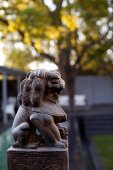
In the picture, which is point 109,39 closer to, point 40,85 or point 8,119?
point 8,119

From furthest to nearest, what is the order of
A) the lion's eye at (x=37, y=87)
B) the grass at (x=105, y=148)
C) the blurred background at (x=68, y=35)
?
the blurred background at (x=68, y=35) < the grass at (x=105, y=148) < the lion's eye at (x=37, y=87)

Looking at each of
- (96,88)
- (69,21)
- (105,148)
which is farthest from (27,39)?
(96,88)

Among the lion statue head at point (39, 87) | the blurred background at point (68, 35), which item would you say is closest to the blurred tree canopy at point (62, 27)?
the blurred background at point (68, 35)

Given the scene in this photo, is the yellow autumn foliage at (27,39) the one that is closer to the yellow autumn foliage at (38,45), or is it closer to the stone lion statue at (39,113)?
the yellow autumn foliage at (38,45)

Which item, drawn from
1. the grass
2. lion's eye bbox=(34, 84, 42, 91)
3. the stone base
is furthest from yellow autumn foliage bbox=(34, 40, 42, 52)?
the stone base

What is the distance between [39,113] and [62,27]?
1105 cm

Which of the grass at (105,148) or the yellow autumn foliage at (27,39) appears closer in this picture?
the grass at (105,148)

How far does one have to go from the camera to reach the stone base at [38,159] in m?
3.63

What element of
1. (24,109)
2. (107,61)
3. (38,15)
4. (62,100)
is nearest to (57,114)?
(24,109)

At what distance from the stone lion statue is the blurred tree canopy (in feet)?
31.6

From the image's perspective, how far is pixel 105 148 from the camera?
11320 millimetres

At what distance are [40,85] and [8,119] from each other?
13265 mm

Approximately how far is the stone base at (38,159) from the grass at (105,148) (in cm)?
508

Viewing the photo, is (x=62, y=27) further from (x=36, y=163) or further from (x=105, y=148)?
(x=36, y=163)
